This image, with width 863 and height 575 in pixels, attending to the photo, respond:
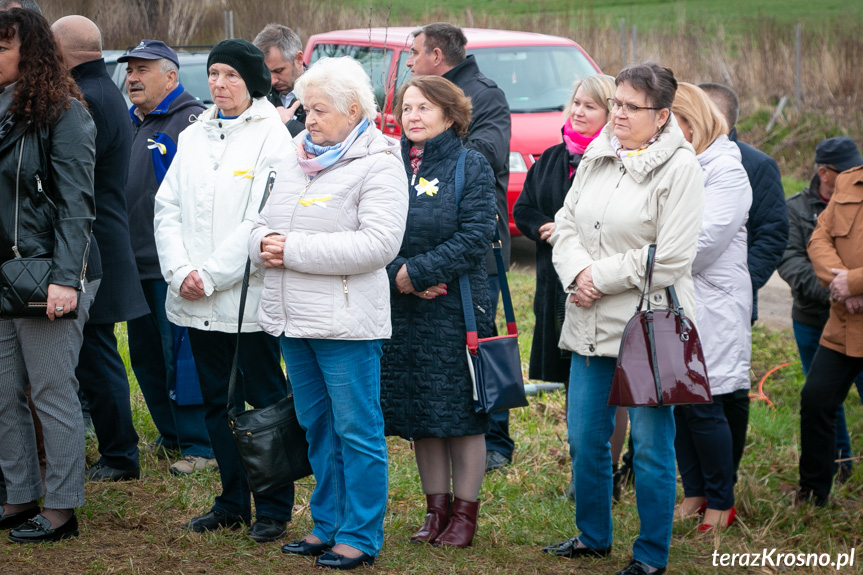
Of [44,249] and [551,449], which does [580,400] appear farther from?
[44,249]

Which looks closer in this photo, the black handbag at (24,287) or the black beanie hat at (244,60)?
the black handbag at (24,287)

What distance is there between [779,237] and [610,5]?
87.5 feet

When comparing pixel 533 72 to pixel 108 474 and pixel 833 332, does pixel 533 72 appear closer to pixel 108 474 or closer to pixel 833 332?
pixel 833 332

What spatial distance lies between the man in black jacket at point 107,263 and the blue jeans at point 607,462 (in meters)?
2.18

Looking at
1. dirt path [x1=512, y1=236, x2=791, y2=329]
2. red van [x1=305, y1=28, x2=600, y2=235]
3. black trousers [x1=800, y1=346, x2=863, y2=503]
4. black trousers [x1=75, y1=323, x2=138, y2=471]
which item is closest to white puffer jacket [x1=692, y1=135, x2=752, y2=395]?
black trousers [x1=800, y1=346, x2=863, y2=503]

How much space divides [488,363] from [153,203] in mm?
2044

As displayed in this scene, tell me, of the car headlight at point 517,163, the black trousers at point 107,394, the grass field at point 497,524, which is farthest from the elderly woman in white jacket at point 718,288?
the car headlight at point 517,163

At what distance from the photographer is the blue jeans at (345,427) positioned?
3.79 m

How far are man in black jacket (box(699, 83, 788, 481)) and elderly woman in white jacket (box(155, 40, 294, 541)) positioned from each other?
2.28 m

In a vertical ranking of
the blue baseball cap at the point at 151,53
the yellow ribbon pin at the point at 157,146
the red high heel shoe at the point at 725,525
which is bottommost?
the red high heel shoe at the point at 725,525

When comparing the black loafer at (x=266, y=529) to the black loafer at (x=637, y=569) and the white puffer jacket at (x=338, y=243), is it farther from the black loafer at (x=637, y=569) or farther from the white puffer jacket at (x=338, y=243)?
the black loafer at (x=637, y=569)

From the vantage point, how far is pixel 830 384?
195 inches

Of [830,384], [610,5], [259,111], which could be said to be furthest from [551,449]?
[610,5]

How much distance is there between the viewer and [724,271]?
15.1ft
